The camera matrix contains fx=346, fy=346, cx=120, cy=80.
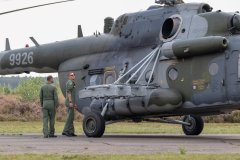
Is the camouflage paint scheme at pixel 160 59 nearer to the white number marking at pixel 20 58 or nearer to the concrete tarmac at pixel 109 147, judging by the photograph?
the white number marking at pixel 20 58

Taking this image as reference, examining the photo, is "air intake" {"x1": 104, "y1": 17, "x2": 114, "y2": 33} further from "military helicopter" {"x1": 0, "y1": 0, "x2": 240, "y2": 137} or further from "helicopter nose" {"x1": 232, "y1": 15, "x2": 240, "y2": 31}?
"helicopter nose" {"x1": 232, "y1": 15, "x2": 240, "y2": 31}

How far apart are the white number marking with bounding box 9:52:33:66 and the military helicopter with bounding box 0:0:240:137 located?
2.61m

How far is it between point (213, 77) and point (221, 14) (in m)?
1.99

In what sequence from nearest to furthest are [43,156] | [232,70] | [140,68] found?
[43,156] → [232,70] → [140,68]

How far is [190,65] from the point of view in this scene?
1031 centimetres

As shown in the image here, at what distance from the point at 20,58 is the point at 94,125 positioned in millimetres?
6311

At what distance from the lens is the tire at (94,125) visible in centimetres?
1073

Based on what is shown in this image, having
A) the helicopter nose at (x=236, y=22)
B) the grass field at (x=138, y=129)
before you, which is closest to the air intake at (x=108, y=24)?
the grass field at (x=138, y=129)

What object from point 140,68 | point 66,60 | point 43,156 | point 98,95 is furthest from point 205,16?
point 43,156

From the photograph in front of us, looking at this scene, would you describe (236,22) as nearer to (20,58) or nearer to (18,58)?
(20,58)

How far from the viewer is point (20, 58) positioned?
15.5 meters

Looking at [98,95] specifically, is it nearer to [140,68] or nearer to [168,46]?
[140,68]

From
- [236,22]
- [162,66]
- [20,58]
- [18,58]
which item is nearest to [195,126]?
[162,66]

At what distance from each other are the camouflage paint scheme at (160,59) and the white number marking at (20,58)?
0.21 meters
